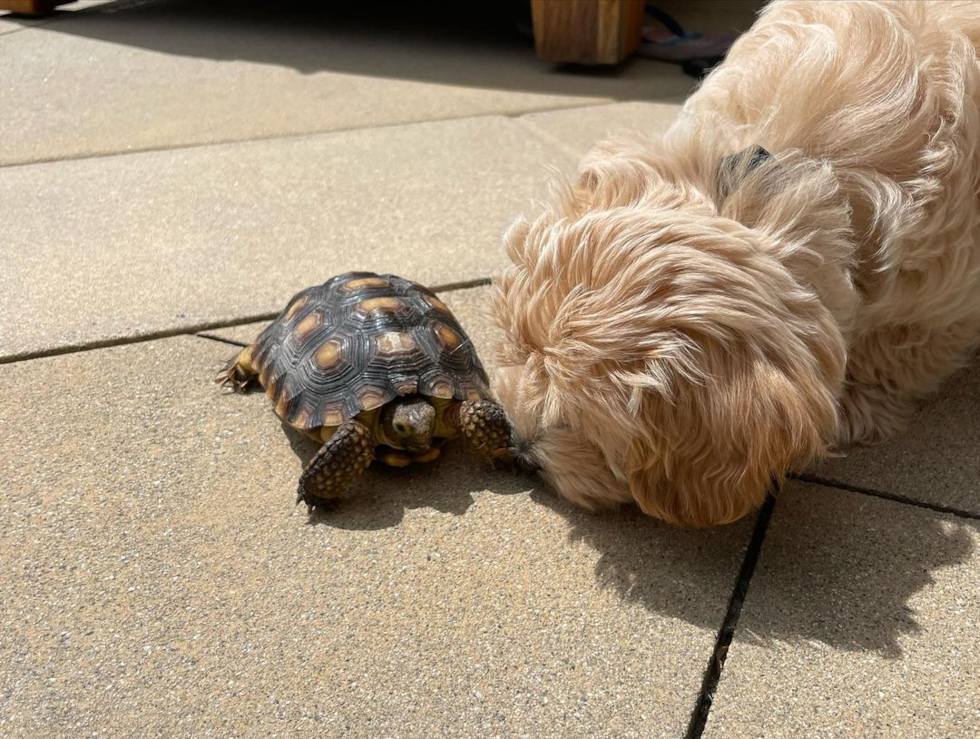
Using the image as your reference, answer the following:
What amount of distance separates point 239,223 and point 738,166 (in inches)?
111

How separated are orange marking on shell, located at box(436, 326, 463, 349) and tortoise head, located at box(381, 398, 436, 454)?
10.4 inches

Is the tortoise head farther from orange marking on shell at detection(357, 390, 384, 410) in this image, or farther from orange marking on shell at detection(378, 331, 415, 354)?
orange marking on shell at detection(378, 331, 415, 354)

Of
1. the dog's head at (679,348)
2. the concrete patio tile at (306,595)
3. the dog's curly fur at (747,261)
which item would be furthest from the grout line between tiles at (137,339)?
the dog's head at (679,348)

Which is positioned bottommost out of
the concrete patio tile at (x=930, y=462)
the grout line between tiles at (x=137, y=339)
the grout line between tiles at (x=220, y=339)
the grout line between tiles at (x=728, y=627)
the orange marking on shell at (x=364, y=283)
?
the concrete patio tile at (x=930, y=462)

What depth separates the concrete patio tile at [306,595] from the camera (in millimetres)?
2055

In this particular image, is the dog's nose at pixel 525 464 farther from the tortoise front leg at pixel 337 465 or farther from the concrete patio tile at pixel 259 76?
the concrete patio tile at pixel 259 76

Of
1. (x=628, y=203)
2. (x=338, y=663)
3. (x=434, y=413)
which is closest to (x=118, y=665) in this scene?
(x=338, y=663)

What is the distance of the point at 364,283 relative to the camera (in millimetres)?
3168

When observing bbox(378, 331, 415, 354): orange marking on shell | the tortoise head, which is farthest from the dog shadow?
bbox(378, 331, 415, 354): orange marking on shell

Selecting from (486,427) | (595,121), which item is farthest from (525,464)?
(595,121)

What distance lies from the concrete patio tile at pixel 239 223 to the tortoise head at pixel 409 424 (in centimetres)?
101

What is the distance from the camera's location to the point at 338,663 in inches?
85.6

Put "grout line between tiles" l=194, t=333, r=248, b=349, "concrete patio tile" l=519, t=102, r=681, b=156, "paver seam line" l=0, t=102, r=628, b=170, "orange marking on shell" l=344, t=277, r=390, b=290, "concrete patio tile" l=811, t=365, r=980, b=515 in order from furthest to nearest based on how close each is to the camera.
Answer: "concrete patio tile" l=519, t=102, r=681, b=156 → "paver seam line" l=0, t=102, r=628, b=170 → "grout line between tiles" l=194, t=333, r=248, b=349 → "orange marking on shell" l=344, t=277, r=390, b=290 → "concrete patio tile" l=811, t=365, r=980, b=515

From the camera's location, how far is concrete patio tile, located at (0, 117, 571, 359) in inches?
145
